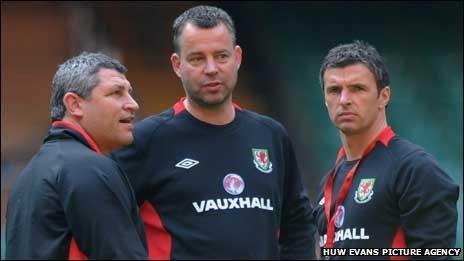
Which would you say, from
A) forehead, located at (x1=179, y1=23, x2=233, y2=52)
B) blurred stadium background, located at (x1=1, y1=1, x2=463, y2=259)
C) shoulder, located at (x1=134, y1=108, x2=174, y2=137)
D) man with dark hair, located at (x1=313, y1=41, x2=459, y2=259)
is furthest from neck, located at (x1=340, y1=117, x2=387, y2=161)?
blurred stadium background, located at (x1=1, y1=1, x2=463, y2=259)

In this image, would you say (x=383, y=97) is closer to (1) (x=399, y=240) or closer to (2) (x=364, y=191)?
(2) (x=364, y=191)

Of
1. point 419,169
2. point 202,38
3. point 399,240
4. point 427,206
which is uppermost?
point 202,38

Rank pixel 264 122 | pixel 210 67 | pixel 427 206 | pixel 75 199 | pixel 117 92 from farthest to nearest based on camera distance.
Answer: pixel 264 122 → pixel 210 67 → pixel 117 92 → pixel 427 206 → pixel 75 199

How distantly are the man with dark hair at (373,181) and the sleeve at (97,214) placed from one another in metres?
0.92

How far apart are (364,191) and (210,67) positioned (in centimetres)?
76

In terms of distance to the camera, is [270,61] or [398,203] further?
[270,61]

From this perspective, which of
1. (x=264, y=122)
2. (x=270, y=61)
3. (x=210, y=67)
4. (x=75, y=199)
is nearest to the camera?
(x=75, y=199)

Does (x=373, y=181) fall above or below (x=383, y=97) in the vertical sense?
below

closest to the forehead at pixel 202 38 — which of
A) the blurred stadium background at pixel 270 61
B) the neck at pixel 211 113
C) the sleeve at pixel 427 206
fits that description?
the neck at pixel 211 113

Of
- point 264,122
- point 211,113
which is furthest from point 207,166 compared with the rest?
point 264,122

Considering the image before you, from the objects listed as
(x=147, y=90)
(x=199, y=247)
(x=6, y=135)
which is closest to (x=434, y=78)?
(x=147, y=90)

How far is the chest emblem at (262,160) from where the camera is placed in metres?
4.02

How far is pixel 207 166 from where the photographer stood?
3.94 meters

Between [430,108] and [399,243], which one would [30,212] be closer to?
[399,243]
